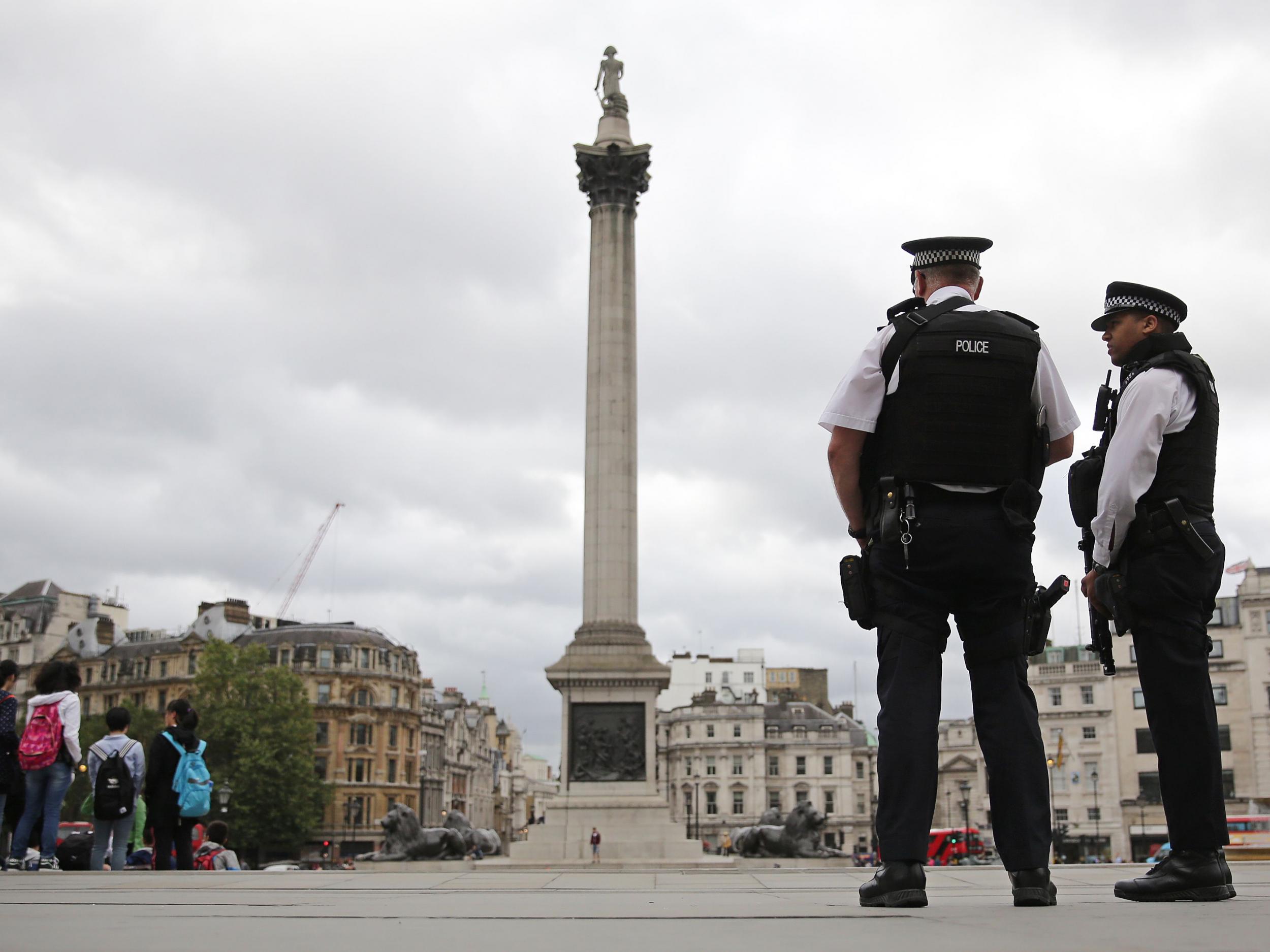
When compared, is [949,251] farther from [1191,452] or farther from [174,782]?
[174,782]

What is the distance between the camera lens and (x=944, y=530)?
5.68m

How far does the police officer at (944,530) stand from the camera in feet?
18.3

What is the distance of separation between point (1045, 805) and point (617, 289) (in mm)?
31891

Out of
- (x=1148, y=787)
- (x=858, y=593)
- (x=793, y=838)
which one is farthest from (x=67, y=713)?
(x=1148, y=787)

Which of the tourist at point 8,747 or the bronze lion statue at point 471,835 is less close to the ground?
the tourist at point 8,747

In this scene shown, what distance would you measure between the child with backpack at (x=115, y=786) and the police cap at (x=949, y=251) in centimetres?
1030

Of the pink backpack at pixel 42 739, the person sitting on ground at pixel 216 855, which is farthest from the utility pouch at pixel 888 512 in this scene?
the person sitting on ground at pixel 216 855

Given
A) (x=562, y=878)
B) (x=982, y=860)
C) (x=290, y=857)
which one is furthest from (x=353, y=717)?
(x=562, y=878)

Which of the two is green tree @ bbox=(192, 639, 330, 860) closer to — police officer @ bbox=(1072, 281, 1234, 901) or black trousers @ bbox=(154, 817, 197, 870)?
black trousers @ bbox=(154, 817, 197, 870)

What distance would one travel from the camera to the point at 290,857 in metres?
77.6

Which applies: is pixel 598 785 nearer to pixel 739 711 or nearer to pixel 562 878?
pixel 562 878

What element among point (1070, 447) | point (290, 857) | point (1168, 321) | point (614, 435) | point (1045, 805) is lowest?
point (290, 857)

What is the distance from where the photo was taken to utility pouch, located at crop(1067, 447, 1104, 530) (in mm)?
6723

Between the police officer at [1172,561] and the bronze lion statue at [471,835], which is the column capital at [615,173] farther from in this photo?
the police officer at [1172,561]
